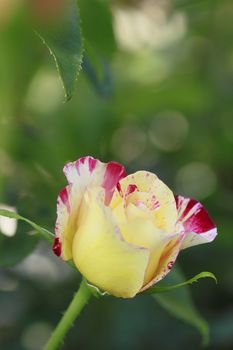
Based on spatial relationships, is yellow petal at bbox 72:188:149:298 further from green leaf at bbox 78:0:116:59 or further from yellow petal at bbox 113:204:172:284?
green leaf at bbox 78:0:116:59

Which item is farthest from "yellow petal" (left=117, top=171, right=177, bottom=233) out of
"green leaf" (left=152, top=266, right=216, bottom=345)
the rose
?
"green leaf" (left=152, top=266, right=216, bottom=345)

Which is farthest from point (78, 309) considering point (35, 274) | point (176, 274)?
point (35, 274)

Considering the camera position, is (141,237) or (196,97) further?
(196,97)

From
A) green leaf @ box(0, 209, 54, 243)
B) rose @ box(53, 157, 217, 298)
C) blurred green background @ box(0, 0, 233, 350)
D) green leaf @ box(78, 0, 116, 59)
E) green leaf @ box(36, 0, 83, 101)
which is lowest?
blurred green background @ box(0, 0, 233, 350)

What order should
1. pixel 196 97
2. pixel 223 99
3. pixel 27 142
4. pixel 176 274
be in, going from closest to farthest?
pixel 176 274 → pixel 27 142 → pixel 196 97 → pixel 223 99

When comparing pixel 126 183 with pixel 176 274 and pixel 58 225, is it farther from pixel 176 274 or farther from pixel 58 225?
pixel 176 274

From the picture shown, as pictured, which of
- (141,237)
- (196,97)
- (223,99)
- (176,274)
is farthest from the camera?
(223,99)
